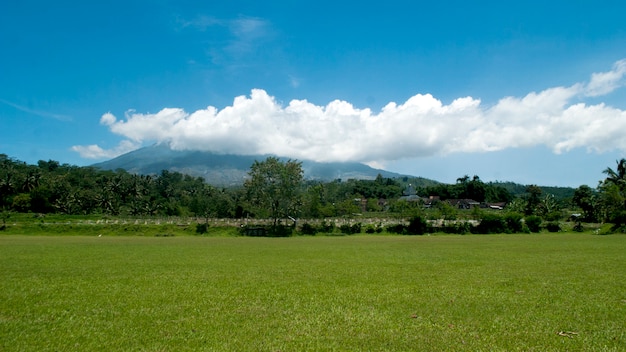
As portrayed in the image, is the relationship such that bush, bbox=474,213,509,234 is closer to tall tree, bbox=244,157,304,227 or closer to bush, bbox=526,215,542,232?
bush, bbox=526,215,542,232

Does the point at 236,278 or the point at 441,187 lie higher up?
the point at 441,187

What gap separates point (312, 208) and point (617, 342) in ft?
185

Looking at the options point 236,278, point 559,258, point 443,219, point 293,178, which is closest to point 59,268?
point 236,278

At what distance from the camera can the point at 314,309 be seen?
9711 mm

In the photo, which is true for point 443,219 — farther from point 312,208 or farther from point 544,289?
point 544,289

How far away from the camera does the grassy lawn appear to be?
290 inches

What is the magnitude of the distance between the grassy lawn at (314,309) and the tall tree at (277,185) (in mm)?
45361

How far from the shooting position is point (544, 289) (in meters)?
12.1

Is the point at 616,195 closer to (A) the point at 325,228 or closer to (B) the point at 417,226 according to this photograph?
(B) the point at 417,226

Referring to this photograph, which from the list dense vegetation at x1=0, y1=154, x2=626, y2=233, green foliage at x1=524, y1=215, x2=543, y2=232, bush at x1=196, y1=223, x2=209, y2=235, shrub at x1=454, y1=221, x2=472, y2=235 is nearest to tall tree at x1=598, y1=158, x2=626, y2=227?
dense vegetation at x1=0, y1=154, x2=626, y2=233

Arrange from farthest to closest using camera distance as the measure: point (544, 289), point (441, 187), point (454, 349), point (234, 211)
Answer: point (441, 187) → point (234, 211) → point (544, 289) → point (454, 349)

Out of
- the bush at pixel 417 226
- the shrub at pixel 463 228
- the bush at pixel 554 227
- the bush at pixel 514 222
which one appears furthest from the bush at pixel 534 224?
the bush at pixel 417 226

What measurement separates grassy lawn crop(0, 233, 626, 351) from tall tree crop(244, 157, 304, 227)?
45.4 metres

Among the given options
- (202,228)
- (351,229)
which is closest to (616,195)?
(351,229)
